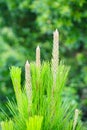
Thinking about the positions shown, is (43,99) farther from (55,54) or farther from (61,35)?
(61,35)

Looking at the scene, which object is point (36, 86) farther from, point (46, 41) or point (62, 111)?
point (46, 41)

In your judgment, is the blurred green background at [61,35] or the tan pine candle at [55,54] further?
the blurred green background at [61,35]

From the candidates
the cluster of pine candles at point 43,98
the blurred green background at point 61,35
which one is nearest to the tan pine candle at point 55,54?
the cluster of pine candles at point 43,98

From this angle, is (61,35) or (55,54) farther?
(61,35)

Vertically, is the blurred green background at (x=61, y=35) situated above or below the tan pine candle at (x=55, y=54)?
above

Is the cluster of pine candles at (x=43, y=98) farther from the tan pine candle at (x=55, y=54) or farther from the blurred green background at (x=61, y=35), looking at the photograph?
the blurred green background at (x=61, y=35)

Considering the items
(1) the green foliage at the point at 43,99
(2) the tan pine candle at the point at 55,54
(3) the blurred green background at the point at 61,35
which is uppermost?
(3) the blurred green background at the point at 61,35

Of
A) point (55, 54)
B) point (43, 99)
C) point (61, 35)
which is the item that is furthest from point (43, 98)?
point (61, 35)

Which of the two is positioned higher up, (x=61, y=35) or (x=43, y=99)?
(x=61, y=35)

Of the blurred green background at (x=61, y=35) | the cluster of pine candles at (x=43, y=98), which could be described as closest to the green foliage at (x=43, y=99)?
the cluster of pine candles at (x=43, y=98)

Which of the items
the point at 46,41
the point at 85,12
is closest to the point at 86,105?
the point at 85,12

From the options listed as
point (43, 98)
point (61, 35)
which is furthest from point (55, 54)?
point (61, 35)

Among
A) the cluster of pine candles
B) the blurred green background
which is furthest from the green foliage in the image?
the blurred green background
